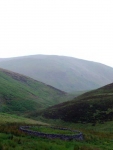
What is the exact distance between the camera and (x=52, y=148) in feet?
72.6

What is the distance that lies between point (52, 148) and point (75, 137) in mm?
8189

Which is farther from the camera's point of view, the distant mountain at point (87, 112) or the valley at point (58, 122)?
the distant mountain at point (87, 112)

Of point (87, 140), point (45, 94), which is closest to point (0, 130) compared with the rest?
point (87, 140)

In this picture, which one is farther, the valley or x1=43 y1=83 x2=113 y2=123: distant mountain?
x1=43 y1=83 x2=113 y2=123: distant mountain

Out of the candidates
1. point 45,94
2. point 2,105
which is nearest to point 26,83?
point 45,94

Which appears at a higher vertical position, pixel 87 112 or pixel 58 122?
pixel 87 112

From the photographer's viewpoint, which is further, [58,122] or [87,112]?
[87,112]

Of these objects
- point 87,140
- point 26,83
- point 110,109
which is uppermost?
point 26,83

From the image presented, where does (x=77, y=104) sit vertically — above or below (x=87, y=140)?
above

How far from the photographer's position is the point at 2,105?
88625 millimetres

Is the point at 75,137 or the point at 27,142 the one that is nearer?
the point at 27,142

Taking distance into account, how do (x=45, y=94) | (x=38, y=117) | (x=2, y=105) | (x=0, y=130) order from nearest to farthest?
(x=0, y=130)
(x=38, y=117)
(x=2, y=105)
(x=45, y=94)

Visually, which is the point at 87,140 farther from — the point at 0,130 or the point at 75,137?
the point at 0,130

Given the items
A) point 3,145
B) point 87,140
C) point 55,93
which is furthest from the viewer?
point 55,93
